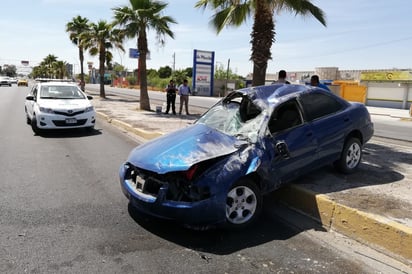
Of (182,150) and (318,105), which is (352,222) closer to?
(318,105)

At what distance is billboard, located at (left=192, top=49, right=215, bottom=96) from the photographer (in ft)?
167

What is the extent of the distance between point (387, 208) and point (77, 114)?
888 centimetres

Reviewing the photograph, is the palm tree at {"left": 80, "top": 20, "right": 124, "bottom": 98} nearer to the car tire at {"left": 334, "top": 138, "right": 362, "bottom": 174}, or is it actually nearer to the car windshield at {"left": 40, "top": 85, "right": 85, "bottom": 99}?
the car windshield at {"left": 40, "top": 85, "right": 85, "bottom": 99}

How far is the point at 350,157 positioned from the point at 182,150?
3064 mm

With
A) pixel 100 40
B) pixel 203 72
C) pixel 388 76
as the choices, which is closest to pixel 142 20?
pixel 100 40

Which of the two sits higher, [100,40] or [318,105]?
[100,40]

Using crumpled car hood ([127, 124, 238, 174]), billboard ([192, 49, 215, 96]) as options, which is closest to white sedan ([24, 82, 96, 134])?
crumpled car hood ([127, 124, 238, 174])

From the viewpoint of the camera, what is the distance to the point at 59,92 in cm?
1196

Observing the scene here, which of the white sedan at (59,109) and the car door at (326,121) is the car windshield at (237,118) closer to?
the car door at (326,121)

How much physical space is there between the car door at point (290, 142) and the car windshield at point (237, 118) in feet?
0.78

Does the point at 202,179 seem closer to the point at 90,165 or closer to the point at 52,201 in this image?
the point at 52,201

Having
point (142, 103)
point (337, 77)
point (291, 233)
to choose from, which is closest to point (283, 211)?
point (291, 233)

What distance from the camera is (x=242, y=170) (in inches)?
161

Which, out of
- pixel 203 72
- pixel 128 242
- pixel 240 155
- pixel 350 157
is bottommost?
pixel 128 242
